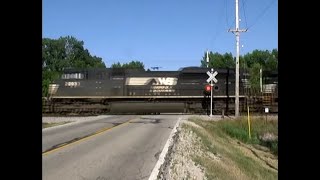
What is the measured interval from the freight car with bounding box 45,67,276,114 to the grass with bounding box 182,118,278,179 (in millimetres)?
9914

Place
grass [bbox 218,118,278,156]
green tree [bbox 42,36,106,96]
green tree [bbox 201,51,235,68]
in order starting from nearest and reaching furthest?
grass [bbox 218,118,278,156]
green tree [bbox 201,51,235,68]
green tree [bbox 42,36,106,96]

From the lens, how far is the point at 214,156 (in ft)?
56.6

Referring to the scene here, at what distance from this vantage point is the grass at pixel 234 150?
45.8ft

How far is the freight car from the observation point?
150 feet

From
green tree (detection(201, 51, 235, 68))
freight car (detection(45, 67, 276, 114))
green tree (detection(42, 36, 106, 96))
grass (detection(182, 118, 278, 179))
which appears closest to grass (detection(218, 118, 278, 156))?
grass (detection(182, 118, 278, 179))

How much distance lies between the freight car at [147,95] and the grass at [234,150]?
9.91 metres

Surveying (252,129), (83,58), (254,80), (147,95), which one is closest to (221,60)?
(83,58)

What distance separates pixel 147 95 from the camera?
45.8 metres

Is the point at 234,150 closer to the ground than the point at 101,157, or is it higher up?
closer to the ground

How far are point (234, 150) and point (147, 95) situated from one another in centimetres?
2427

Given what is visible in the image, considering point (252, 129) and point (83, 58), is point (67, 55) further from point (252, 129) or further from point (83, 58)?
point (252, 129)

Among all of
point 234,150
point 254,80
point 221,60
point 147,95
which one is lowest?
point 234,150

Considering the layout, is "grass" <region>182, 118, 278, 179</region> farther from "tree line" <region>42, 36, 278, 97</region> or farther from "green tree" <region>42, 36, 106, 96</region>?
"green tree" <region>42, 36, 106, 96</region>
